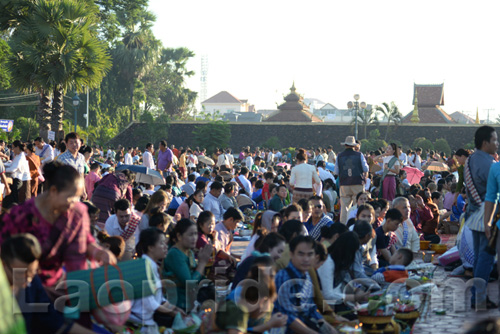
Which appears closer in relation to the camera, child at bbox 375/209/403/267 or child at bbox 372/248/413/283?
child at bbox 372/248/413/283

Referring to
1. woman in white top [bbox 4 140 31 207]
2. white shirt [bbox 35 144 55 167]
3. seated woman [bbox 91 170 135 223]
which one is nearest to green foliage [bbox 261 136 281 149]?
white shirt [bbox 35 144 55 167]

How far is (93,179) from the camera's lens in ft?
37.3

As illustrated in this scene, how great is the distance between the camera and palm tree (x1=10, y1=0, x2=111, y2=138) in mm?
18875

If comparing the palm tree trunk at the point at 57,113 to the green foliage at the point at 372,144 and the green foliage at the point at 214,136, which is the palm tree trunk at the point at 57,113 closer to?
the green foliage at the point at 214,136

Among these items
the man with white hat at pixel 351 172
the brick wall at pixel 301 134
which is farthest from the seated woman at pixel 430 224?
the brick wall at pixel 301 134

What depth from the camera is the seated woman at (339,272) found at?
5570 millimetres

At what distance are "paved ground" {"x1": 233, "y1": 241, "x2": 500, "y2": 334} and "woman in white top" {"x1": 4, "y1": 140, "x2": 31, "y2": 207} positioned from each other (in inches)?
299

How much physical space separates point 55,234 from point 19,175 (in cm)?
890

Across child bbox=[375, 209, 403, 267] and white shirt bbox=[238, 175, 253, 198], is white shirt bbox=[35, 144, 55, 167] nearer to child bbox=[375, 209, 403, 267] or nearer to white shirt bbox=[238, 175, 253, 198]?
white shirt bbox=[238, 175, 253, 198]

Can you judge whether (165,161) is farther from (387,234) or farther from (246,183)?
(387,234)

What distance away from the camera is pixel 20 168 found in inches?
483

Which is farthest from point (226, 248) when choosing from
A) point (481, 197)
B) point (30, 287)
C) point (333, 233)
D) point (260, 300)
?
point (30, 287)

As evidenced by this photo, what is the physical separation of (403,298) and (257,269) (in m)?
1.93

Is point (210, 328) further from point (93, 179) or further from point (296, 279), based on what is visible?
point (93, 179)
